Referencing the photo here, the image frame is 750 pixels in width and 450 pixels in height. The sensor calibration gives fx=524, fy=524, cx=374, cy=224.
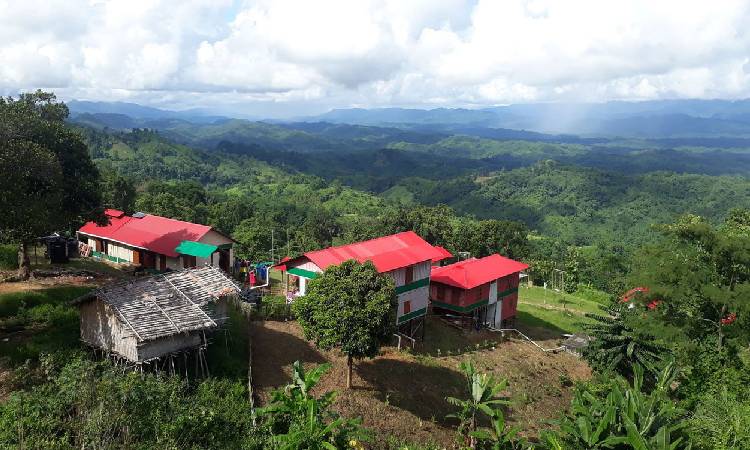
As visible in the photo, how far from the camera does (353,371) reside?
25.7 meters

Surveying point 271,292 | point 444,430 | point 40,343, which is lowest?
point 444,430

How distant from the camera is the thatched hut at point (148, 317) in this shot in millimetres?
19625

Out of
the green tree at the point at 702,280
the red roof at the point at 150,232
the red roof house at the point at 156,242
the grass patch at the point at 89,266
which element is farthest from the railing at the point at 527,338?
the grass patch at the point at 89,266

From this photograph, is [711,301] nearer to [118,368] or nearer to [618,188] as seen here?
[118,368]

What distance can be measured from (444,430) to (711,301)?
14988 mm

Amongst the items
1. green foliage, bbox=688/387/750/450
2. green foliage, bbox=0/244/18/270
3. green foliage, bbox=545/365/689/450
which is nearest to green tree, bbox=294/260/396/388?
green foliage, bbox=545/365/689/450

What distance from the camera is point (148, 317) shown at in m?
20.1

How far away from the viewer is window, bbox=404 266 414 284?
30.2 m

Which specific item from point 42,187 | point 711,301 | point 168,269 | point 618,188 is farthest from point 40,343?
point 618,188

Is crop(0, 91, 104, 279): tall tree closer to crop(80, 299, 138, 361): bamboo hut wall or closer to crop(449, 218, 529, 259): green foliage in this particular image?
crop(80, 299, 138, 361): bamboo hut wall

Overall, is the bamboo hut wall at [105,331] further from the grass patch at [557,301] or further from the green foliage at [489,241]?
the green foliage at [489,241]

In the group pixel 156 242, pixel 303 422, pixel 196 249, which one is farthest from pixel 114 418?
pixel 156 242

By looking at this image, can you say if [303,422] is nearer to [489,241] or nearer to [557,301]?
[557,301]

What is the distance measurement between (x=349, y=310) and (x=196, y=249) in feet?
49.3
